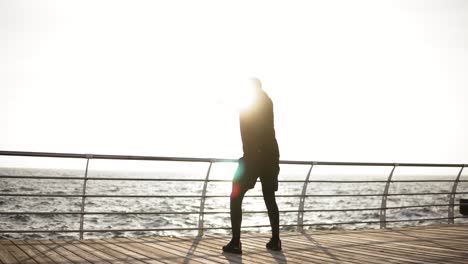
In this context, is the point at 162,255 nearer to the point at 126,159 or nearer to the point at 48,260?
the point at 48,260

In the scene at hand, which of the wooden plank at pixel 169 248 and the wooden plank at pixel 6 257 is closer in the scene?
the wooden plank at pixel 6 257

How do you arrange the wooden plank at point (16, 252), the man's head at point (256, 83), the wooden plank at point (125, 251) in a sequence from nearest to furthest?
1. the wooden plank at point (16, 252)
2. the wooden plank at point (125, 251)
3. the man's head at point (256, 83)

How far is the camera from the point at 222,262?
5.05 meters

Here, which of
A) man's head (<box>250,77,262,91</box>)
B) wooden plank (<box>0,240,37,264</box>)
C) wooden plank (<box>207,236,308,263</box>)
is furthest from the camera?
man's head (<box>250,77,262,91</box>)

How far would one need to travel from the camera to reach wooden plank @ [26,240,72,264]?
4.85 meters

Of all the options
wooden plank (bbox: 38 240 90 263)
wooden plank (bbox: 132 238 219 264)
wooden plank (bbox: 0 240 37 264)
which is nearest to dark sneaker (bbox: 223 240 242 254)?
wooden plank (bbox: 132 238 219 264)

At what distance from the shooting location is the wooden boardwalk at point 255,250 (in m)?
5.14

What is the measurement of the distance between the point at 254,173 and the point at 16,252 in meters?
2.44

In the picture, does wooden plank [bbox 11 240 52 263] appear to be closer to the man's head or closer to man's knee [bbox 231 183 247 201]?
man's knee [bbox 231 183 247 201]

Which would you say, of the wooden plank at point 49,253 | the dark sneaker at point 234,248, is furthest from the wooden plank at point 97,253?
the dark sneaker at point 234,248

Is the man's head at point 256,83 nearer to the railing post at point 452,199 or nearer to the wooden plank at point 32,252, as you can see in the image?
the wooden plank at point 32,252

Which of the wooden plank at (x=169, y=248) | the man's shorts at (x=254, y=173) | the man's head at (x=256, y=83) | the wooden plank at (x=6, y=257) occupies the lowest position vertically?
the wooden plank at (x=169, y=248)

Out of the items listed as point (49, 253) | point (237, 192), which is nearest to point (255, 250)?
point (237, 192)

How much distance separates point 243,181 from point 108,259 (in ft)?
5.09
